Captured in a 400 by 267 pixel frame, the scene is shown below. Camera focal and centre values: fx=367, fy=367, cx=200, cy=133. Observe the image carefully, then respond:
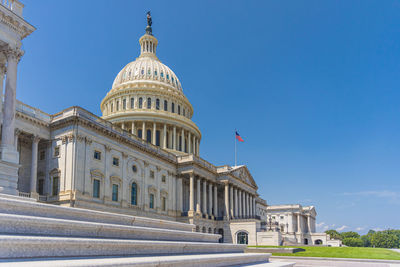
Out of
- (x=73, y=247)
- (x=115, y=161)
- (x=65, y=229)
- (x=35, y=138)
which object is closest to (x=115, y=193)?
(x=115, y=161)

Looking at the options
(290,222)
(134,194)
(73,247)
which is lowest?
(290,222)

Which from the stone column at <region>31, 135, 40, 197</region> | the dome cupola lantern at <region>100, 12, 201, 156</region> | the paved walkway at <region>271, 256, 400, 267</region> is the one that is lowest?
the paved walkway at <region>271, 256, 400, 267</region>

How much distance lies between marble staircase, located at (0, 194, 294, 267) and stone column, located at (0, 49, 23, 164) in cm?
1114

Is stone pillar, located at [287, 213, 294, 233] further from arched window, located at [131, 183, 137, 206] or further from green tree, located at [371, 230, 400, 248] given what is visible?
arched window, located at [131, 183, 137, 206]

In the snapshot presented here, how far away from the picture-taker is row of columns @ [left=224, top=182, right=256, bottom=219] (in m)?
74.2

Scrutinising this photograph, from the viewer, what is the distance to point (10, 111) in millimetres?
23734

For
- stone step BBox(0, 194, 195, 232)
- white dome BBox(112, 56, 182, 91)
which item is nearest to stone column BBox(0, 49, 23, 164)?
stone step BBox(0, 194, 195, 232)

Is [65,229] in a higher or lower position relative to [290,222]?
higher

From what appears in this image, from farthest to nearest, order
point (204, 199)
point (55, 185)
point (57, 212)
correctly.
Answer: point (204, 199) → point (55, 185) → point (57, 212)

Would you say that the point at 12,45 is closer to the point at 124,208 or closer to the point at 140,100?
the point at 124,208

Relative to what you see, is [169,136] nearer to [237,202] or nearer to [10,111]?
[237,202]

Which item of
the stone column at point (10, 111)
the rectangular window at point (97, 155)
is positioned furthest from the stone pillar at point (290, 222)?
the stone column at point (10, 111)

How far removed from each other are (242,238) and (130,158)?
1153 inches

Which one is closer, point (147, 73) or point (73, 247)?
point (73, 247)
